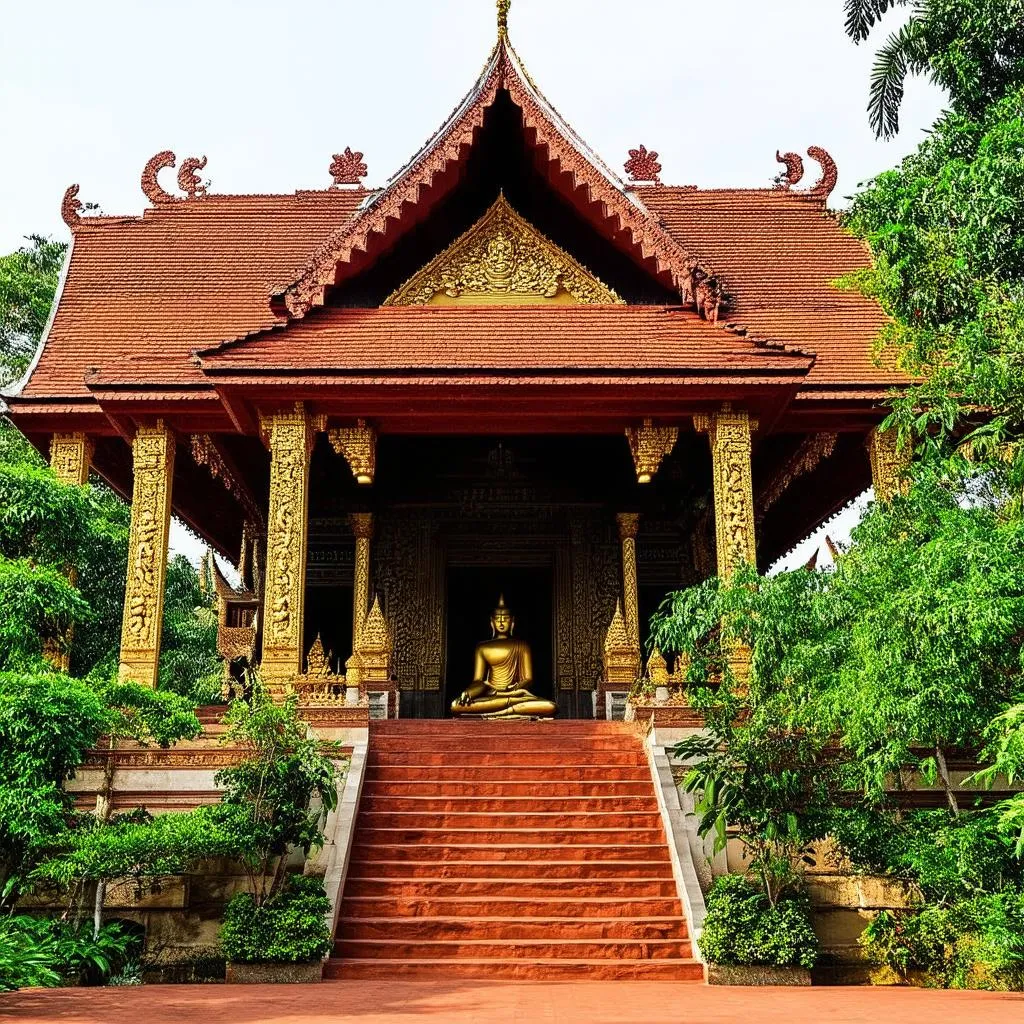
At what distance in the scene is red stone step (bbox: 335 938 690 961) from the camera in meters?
6.79

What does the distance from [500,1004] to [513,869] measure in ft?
7.13

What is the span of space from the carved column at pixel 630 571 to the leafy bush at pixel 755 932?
531 cm

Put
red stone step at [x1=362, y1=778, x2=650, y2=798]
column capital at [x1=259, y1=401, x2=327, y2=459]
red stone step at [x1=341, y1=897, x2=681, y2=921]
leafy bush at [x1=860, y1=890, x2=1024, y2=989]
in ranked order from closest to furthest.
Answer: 1. leafy bush at [x1=860, y1=890, x2=1024, y2=989]
2. red stone step at [x1=341, y1=897, x2=681, y2=921]
3. red stone step at [x1=362, y1=778, x2=650, y2=798]
4. column capital at [x1=259, y1=401, x2=327, y2=459]

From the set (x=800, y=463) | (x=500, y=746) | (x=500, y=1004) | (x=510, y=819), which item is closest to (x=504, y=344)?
(x=800, y=463)

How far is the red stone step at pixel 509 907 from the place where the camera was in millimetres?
7152

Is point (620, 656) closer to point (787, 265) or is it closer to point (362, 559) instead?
point (362, 559)

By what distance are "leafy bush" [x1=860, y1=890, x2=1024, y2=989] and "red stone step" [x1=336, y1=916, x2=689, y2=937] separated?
1.22 meters

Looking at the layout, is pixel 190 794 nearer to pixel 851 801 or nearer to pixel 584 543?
pixel 851 801

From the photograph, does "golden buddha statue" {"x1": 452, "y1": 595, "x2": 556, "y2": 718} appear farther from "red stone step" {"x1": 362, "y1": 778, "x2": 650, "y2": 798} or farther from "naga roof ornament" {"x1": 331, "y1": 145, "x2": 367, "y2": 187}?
"naga roof ornament" {"x1": 331, "y1": 145, "x2": 367, "y2": 187}

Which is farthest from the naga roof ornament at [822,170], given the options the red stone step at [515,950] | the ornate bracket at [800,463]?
the red stone step at [515,950]

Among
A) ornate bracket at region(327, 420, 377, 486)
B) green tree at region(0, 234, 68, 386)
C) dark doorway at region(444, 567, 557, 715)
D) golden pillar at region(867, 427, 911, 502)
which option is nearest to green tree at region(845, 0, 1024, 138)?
golden pillar at region(867, 427, 911, 502)

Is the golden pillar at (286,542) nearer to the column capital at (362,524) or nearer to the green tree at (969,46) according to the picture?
the column capital at (362,524)

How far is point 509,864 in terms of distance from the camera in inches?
300

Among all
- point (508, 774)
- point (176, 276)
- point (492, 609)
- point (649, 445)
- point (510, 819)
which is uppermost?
point (176, 276)
